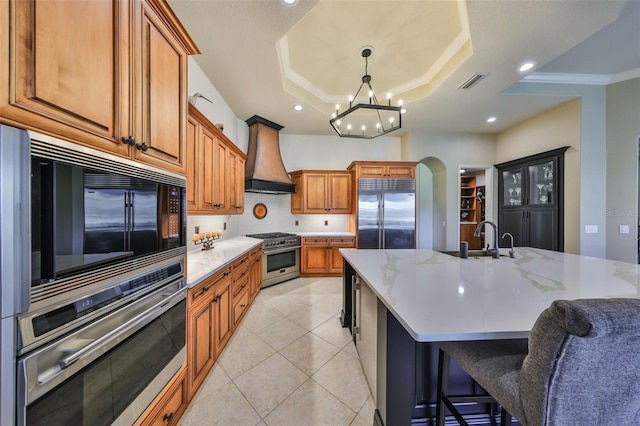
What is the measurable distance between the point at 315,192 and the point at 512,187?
391 cm

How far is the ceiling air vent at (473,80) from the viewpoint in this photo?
2.74 metres

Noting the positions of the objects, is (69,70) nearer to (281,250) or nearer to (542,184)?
(281,250)

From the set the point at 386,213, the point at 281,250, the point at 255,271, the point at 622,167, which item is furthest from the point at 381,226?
the point at 622,167

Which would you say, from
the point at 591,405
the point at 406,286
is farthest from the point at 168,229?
the point at 591,405

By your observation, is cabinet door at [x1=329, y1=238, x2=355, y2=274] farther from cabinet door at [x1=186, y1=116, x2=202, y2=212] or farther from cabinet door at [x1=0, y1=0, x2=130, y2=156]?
cabinet door at [x1=0, y1=0, x2=130, y2=156]

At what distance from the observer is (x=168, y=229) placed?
1.28 m

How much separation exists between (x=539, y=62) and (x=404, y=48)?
1.53 m

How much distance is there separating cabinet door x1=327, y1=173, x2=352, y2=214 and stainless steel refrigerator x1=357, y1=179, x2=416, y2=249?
471 millimetres

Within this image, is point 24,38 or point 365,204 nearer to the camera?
point 24,38

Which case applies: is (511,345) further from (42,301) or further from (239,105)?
(239,105)

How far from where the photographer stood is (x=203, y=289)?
5.47 feet

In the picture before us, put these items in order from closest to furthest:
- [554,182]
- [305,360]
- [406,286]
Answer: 1. [406,286]
2. [305,360]
3. [554,182]

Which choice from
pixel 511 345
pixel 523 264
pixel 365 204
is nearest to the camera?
pixel 511 345

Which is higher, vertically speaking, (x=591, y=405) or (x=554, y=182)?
(x=554, y=182)
